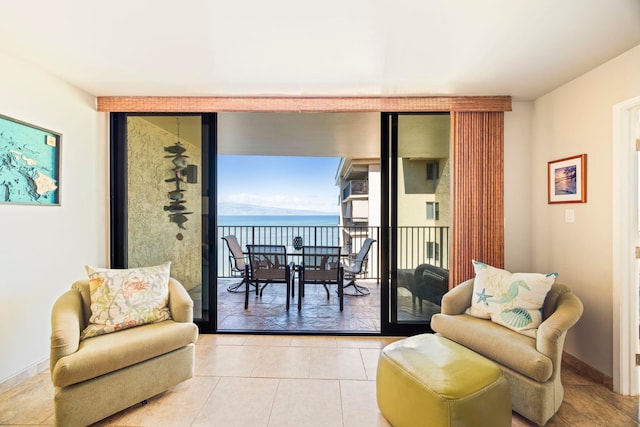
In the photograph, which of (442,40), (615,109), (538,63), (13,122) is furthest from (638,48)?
(13,122)

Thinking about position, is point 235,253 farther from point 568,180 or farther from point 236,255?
point 568,180

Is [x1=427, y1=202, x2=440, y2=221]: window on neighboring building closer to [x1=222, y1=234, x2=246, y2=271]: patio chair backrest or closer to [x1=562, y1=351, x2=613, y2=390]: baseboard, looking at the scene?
[x1=562, y1=351, x2=613, y2=390]: baseboard

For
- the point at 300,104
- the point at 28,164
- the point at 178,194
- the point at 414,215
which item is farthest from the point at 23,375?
the point at 414,215

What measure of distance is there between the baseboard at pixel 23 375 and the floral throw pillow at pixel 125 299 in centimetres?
77

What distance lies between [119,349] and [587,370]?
3411 mm

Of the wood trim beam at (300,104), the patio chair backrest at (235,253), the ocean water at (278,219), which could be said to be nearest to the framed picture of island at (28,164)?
the wood trim beam at (300,104)

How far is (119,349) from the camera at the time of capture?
72.1 inches

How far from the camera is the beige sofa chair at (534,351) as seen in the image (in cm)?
176

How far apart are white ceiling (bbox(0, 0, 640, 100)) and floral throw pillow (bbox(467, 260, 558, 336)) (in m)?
1.61

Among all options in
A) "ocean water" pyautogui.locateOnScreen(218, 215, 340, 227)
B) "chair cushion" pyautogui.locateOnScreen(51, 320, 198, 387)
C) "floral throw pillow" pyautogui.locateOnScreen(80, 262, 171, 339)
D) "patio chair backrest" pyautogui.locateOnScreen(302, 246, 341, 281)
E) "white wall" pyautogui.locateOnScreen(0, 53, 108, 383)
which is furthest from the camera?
"ocean water" pyautogui.locateOnScreen(218, 215, 340, 227)

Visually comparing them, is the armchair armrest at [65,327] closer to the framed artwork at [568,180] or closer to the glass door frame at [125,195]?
the glass door frame at [125,195]

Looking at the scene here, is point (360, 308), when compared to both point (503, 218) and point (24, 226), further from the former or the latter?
point (24, 226)

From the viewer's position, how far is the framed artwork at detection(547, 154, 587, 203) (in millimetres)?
2402

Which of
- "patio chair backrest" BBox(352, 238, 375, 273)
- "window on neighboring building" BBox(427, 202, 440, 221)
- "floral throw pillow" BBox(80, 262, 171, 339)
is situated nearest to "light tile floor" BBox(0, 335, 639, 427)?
"floral throw pillow" BBox(80, 262, 171, 339)
